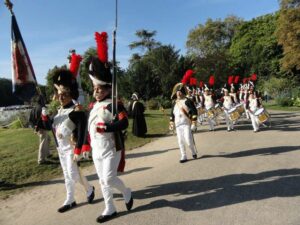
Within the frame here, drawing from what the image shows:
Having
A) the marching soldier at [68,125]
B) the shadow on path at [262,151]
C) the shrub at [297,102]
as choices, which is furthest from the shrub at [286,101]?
the marching soldier at [68,125]

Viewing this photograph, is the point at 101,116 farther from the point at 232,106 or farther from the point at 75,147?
the point at 232,106

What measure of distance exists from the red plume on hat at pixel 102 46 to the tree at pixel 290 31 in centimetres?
3908

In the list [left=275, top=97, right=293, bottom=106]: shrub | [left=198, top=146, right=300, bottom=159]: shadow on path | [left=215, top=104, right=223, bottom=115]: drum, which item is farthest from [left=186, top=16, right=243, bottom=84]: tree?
[left=198, top=146, right=300, bottom=159]: shadow on path

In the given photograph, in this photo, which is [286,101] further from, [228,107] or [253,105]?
[253,105]

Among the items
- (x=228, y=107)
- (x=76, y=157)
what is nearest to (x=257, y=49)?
(x=228, y=107)

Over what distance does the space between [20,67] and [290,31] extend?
133ft

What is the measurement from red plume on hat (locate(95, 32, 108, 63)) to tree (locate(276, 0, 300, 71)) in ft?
128

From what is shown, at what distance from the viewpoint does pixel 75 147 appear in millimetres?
5898

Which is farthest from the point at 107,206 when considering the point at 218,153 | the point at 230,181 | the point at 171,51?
the point at 171,51

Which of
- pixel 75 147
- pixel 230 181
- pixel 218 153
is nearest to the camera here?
pixel 75 147

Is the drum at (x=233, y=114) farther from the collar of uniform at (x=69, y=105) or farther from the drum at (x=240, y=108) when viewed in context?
the collar of uniform at (x=69, y=105)

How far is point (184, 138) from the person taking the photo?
31.1ft

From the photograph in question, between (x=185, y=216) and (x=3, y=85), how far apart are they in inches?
3229

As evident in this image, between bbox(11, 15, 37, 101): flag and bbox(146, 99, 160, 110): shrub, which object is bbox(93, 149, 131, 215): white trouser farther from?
bbox(146, 99, 160, 110): shrub
